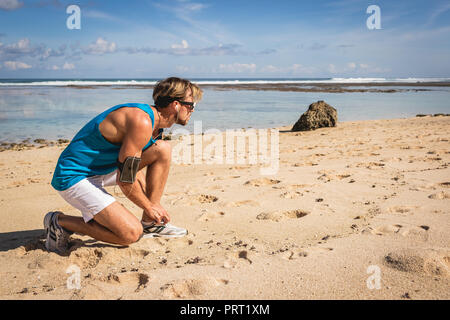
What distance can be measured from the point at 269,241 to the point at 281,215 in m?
0.57

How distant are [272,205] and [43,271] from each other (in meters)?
2.15

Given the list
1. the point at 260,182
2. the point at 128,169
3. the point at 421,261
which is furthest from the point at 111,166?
the point at 421,261

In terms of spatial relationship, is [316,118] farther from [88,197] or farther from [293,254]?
[88,197]

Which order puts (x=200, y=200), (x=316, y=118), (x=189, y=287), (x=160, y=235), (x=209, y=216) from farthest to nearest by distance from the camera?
(x=316, y=118) < (x=200, y=200) < (x=209, y=216) < (x=160, y=235) < (x=189, y=287)

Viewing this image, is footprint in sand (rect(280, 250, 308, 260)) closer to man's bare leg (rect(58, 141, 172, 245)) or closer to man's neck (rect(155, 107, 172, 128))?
man's bare leg (rect(58, 141, 172, 245))

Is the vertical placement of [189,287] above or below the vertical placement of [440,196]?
below

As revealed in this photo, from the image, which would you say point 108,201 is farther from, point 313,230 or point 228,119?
point 228,119

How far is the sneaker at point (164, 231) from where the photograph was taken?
2980 millimetres

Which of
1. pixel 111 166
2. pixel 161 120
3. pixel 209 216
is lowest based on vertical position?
pixel 209 216

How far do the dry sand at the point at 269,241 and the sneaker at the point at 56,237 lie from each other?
8cm

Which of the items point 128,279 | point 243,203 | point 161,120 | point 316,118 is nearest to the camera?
point 128,279

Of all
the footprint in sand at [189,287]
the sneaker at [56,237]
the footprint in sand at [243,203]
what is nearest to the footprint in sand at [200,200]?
the footprint in sand at [243,203]

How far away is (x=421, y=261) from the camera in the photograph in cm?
215

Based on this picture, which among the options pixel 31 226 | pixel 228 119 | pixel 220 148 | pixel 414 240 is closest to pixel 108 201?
pixel 31 226
